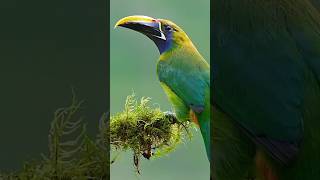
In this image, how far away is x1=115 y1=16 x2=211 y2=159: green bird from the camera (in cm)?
79

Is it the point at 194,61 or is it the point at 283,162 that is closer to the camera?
the point at 283,162

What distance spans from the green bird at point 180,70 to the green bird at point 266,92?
0.05 metres

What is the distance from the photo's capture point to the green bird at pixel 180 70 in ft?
2.59

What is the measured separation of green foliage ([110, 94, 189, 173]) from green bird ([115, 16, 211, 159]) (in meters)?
0.03
